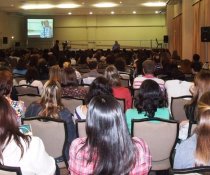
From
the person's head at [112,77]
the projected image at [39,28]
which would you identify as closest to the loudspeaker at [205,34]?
the person's head at [112,77]

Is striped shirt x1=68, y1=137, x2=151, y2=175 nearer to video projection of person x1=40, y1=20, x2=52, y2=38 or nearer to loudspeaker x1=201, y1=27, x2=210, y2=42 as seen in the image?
loudspeaker x1=201, y1=27, x2=210, y2=42

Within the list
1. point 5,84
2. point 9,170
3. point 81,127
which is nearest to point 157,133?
point 81,127

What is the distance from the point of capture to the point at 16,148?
2482 mm

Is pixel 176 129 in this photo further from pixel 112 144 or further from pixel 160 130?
pixel 112 144

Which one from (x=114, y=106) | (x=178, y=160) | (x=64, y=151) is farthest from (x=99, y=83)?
(x=114, y=106)

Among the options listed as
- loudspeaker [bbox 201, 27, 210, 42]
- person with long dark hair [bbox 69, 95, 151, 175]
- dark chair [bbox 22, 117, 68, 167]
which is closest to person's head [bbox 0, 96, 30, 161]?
person with long dark hair [bbox 69, 95, 151, 175]

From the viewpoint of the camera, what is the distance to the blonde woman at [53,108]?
417 cm

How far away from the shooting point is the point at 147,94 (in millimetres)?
4254

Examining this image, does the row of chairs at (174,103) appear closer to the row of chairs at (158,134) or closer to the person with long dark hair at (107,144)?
the row of chairs at (158,134)

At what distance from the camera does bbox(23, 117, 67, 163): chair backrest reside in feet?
12.5

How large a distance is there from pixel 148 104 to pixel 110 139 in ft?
6.55

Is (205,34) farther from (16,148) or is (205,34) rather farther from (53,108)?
(16,148)

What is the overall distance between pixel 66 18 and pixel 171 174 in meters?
29.7

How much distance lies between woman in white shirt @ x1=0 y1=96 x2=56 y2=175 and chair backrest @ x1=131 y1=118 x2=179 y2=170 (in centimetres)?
139
